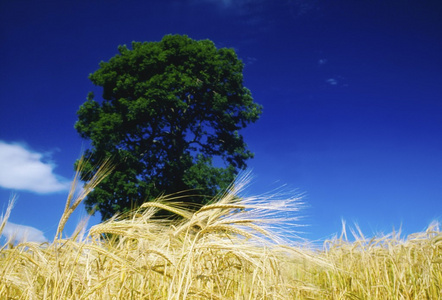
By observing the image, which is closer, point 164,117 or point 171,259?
point 171,259

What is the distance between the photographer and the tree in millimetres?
14008

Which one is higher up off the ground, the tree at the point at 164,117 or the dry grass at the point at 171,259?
the tree at the point at 164,117

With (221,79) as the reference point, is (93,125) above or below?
below

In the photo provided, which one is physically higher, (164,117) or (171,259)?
(164,117)

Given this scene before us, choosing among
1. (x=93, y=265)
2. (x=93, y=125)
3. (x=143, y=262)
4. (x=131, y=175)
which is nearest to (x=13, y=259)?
(x=93, y=265)

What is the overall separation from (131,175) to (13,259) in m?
11.9

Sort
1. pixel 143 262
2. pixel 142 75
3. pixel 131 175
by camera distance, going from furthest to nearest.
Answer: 1. pixel 142 75
2. pixel 131 175
3. pixel 143 262

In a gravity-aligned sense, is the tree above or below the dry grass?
above

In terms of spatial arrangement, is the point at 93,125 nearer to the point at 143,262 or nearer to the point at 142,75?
the point at 142,75

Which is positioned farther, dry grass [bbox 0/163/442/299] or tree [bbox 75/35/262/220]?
tree [bbox 75/35/262/220]

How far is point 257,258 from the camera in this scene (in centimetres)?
203

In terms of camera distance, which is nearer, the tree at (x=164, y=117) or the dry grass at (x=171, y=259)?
the dry grass at (x=171, y=259)

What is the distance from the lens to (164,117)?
16406mm

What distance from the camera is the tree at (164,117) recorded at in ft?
46.0
